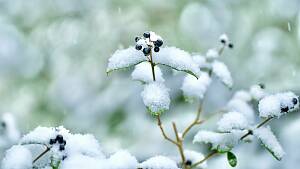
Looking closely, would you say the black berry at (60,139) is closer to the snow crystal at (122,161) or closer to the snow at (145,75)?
the snow crystal at (122,161)

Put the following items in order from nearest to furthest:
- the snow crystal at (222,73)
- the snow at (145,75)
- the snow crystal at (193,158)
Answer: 1. the snow at (145,75)
2. the snow crystal at (193,158)
3. the snow crystal at (222,73)

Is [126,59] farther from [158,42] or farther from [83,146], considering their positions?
[83,146]

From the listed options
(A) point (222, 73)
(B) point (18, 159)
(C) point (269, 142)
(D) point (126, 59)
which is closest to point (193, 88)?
(A) point (222, 73)

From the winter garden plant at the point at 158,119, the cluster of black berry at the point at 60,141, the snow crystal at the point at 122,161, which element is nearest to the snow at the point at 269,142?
the winter garden plant at the point at 158,119

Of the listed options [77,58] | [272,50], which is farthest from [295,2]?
[77,58]

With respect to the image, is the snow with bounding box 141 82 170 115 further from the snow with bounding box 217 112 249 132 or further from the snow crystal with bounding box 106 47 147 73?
the snow with bounding box 217 112 249 132

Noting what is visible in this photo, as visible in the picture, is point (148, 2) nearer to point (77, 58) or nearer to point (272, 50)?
point (77, 58)
